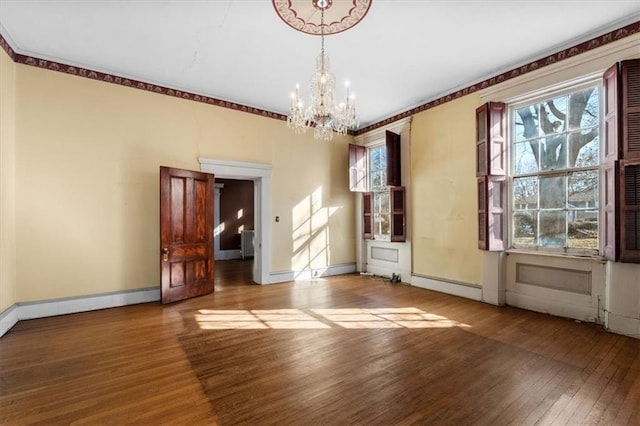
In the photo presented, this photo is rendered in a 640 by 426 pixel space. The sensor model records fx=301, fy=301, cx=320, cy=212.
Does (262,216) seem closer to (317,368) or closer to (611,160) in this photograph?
(317,368)

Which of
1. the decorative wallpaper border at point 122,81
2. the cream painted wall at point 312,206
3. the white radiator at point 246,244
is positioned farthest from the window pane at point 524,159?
the white radiator at point 246,244

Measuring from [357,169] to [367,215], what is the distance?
1.08 m

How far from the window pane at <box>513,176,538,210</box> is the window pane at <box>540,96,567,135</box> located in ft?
2.24

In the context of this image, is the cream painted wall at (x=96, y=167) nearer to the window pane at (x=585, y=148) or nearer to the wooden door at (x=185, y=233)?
the wooden door at (x=185, y=233)

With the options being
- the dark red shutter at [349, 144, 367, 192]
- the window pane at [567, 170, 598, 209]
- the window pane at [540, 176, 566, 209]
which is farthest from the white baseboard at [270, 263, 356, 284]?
the window pane at [567, 170, 598, 209]

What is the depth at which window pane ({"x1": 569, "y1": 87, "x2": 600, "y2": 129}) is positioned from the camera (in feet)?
12.2

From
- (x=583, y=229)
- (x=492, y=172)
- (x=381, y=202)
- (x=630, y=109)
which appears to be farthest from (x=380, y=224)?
(x=630, y=109)

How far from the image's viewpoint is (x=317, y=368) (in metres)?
2.67

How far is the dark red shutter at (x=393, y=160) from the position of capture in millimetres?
6039

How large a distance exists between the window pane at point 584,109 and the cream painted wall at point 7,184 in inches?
278

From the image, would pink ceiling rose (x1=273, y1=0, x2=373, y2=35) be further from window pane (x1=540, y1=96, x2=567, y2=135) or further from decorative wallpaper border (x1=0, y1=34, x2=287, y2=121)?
window pane (x1=540, y1=96, x2=567, y2=135)

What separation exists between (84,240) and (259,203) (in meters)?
2.84

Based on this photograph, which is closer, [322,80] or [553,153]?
[322,80]

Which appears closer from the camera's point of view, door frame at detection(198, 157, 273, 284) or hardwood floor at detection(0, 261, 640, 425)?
hardwood floor at detection(0, 261, 640, 425)
